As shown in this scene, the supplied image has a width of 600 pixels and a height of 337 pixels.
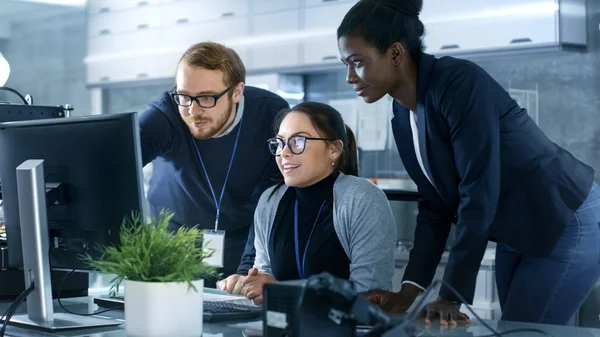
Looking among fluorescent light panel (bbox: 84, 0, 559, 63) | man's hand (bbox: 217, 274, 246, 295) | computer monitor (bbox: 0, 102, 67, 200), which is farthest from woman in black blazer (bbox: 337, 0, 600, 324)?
fluorescent light panel (bbox: 84, 0, 559, 63)

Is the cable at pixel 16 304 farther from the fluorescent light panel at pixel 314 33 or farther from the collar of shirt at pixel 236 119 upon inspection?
the fluorescent light panel at pixel 314 33

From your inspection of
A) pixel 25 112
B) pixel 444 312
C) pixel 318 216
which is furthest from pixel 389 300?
pixel 25 112

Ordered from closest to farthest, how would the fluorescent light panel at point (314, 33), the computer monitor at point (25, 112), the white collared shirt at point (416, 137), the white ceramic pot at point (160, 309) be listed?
the white ceramic pot at point (160, 309)
the white collared shirt at point (416, 137)
the computer monitor at point (25, 112)
the fluorescent light panel at point (314, 33)

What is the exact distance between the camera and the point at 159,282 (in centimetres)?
147

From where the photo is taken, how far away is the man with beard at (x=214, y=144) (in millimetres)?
2344

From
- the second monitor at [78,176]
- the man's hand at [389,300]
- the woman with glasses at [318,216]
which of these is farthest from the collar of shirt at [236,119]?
the man's hand at [389,300]

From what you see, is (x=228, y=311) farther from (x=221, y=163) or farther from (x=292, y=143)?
(x=221, y=163)

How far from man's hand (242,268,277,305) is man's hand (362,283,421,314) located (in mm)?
314

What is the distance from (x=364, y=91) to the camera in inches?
72.1

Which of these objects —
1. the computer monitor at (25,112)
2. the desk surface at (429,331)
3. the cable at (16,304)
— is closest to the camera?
the desk surface at (429,331)

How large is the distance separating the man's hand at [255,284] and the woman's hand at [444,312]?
17.2 inches

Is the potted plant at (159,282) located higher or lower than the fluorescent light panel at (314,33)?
lower

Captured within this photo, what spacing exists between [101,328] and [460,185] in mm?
763

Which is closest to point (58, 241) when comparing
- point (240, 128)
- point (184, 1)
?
point (240, 128)
